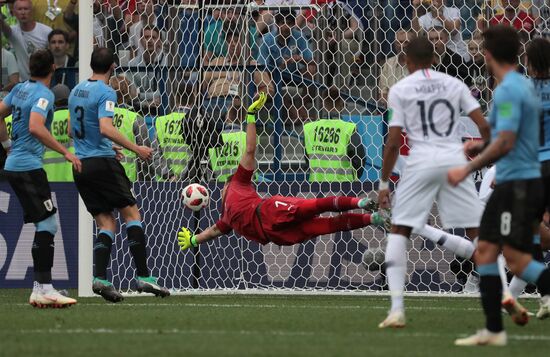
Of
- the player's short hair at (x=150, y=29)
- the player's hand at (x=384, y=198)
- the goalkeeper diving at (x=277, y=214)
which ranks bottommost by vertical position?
the goalkeeper diving at (x=277, y=214)

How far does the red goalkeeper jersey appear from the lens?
1212 centimetres

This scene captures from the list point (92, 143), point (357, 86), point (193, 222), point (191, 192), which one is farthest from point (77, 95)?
point (357, 86)

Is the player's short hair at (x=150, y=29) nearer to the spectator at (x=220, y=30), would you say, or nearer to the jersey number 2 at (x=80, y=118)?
the spectator at (x=220, y=30)

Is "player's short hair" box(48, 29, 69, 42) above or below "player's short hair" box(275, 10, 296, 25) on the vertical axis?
below

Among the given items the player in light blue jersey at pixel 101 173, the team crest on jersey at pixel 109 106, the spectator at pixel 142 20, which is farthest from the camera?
the spectator at pixel 142 20

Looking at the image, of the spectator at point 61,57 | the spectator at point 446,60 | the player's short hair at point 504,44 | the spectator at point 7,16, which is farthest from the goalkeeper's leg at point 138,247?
the spectator at point 7,16

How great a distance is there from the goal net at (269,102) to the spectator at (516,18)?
7 cm

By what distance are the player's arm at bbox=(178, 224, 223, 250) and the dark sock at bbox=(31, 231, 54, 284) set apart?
2218 millimetres

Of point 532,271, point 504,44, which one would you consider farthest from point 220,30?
point 532,271

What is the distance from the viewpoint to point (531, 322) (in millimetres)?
9109

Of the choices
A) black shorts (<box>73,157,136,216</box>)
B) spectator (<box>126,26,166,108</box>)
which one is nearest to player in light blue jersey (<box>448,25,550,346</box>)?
black shorts (<box>73,157,136,216</box>)

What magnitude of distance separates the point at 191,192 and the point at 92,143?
173 cm

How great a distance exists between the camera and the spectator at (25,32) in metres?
16.8

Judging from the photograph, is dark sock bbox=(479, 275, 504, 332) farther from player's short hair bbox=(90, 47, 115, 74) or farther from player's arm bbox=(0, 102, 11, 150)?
player's arm bbox=(0, 102, 11, 150)
